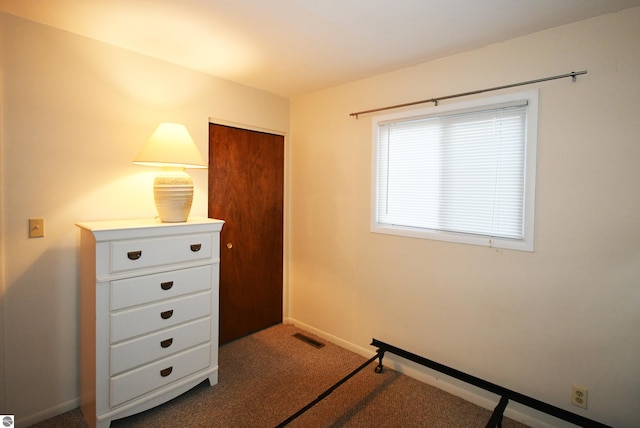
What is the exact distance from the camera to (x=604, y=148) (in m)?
1.75

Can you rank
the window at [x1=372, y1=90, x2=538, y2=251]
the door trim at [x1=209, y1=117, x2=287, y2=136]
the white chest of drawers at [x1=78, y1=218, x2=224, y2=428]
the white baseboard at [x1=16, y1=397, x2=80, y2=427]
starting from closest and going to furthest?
the white chest of drawers at [x1=78, y1=218, x2=224, y2=428], the white baseboard at [x1=16, y1=397, x2=80, y2=427], the window at [x1=372, y1=90, x2=538, y2=251], the door trim at [x1=209, y1=117, x2=287, y2=136]

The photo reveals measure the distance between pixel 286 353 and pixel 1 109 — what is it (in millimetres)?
2576

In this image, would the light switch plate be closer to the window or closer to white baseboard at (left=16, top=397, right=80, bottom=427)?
white baseboard at (left=16, top=397, right=80, bottom=427)

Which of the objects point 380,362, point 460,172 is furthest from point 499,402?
point 460,172

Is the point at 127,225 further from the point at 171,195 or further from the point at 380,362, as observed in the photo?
the point at 380,362

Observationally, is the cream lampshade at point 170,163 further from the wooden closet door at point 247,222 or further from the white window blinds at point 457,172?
the white window blinds at point 457,172

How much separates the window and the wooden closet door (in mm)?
1137

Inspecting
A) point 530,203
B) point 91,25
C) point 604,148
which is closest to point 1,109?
point 91,25

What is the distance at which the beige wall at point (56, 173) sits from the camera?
187 centimetres

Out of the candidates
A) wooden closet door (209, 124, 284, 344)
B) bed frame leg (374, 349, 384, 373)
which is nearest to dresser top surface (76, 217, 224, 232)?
wooden closet door (209, 124, 284, 344)

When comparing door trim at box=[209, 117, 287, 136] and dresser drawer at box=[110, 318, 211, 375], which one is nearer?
dresser drawer at box=[110, 318, 211, 375]

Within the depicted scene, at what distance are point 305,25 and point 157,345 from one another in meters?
2.18

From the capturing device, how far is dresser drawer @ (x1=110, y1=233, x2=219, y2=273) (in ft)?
6.09

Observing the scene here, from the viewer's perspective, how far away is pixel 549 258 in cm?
192
